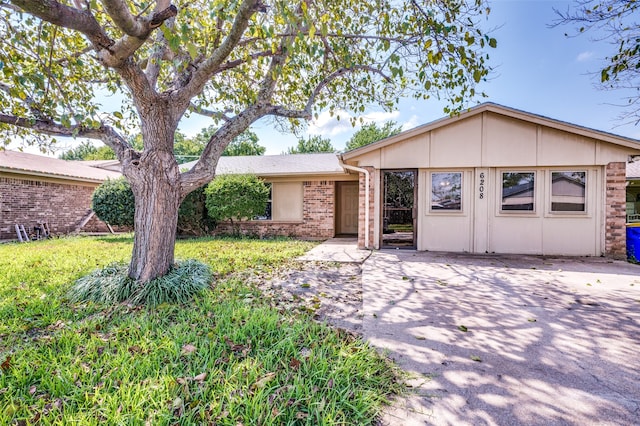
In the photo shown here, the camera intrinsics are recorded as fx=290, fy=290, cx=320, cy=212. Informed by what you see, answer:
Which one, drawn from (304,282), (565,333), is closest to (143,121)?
(304,282)

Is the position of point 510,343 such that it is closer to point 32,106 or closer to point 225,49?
point 225,49

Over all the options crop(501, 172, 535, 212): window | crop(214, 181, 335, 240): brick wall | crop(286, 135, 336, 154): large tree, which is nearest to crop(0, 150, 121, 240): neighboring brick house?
crop(214, 181, 335, 240): brick wall

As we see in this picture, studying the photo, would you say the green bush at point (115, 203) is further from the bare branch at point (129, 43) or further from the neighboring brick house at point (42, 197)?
the bare branch at point (129, 43)

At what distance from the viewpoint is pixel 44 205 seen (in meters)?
12.1

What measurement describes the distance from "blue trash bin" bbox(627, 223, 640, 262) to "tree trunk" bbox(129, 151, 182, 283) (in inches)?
415

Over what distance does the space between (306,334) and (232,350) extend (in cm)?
74

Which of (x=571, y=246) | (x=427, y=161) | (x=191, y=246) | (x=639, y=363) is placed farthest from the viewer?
(x=191, y=246)

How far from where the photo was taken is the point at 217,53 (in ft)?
12.6

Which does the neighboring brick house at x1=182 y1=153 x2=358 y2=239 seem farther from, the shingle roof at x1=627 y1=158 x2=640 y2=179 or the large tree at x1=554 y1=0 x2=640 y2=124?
the shingle roof at x1=627 y1=158 x2=640 y2=179

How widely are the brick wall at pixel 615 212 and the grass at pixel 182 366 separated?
847 centimetres

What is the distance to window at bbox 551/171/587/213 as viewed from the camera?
772cm

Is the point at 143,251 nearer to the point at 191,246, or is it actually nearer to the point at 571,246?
the point at 191,246

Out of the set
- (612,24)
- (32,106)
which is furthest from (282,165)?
(612,24)

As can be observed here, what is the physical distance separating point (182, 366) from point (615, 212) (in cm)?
1012
